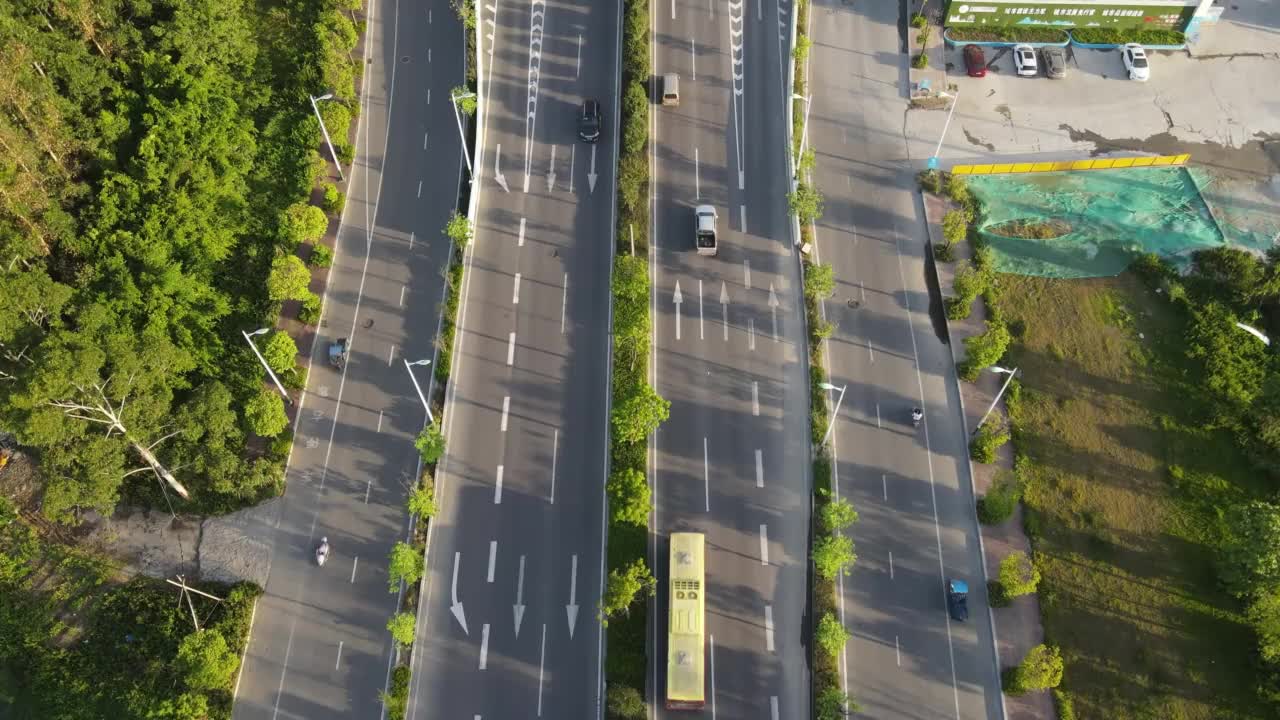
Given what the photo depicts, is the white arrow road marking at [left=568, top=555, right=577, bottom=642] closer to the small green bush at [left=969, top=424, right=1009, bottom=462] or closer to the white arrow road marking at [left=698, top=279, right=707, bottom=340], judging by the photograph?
the white arrow road marking at [left=698, top=279, right=707, bottom=340]

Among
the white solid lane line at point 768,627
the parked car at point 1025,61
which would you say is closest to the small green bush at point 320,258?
the white solid lane line at point 768,627

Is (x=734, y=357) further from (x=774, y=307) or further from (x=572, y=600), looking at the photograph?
(x=572, y=600)

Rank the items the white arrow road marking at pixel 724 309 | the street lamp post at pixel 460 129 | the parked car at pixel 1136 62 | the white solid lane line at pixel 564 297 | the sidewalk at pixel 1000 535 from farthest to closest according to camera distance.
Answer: the parked car at pixel 1136 62
the street lamp post at pixel 460 129
the white solid lane line at pixel 564 297
the white arrow road marking at pixel 724 309
the sidewalk at pixel 1000 535

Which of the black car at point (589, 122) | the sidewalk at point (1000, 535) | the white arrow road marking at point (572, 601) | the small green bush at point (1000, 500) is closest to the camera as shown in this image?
the sidewalk at point (1000, 535)

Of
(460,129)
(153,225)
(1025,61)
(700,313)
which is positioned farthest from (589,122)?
(1025,61)

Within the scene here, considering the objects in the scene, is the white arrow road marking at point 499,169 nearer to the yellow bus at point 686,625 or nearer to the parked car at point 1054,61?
the yellow bus at point 686,625

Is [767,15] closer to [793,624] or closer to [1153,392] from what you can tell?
[1153,392]
